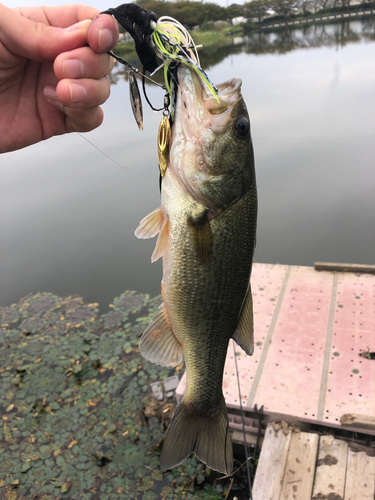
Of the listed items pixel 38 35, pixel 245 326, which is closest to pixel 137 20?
pixel 38 35

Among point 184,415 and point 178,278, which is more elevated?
point 178,278

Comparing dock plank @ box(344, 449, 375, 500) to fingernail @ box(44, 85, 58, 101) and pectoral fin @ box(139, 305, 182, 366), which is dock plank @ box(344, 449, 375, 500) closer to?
pectoral fin @ box(139, 305, 182, 366)

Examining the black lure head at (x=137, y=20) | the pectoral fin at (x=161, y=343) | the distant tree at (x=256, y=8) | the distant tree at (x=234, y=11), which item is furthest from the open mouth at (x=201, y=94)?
the distant tree at (x=256, y=8)

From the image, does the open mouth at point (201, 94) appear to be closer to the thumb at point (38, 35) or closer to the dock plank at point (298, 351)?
the thumb at point (38, 35)

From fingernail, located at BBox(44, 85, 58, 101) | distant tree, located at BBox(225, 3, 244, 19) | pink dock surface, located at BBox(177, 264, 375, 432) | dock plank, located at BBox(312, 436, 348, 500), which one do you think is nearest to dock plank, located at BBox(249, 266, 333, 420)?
pink dock surface, located at BBox(177, 264, 375, 432)

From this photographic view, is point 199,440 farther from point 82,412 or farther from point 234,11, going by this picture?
point 234,11

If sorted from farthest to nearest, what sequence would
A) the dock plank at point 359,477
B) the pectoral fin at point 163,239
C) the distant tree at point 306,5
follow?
the distant tree at point 306,5 → the dock plank at point 359,477 → the pectoral fin at point 163,239

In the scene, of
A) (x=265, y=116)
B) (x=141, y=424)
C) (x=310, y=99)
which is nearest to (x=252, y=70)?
(x=310, y=99)

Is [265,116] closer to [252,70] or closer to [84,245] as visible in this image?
[84,245]
